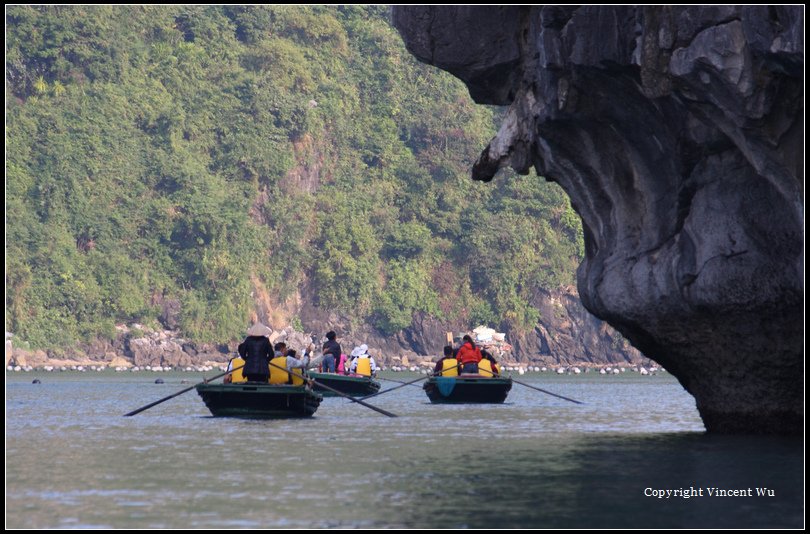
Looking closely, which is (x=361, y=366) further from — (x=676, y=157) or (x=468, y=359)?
(x=676, y=157)

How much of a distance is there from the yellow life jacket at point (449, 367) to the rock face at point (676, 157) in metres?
10.2

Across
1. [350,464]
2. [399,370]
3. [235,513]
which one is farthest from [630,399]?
[399,370]

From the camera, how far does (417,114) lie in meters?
97.1

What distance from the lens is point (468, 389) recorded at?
33.5 m

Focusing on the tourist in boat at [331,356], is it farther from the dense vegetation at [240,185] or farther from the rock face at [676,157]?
the dense vegetation at [240,185]

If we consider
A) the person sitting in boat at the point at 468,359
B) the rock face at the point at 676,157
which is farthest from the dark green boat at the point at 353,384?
the rock face at the point at 676,157

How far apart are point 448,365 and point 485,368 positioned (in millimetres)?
908

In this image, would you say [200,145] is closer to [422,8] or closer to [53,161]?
[53,161]

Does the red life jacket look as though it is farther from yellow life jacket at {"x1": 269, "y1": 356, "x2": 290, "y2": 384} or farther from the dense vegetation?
the dense vegetation

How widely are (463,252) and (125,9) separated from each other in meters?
26.5

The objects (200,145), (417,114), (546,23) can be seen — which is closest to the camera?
(546,23)

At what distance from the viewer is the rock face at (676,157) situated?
1734 cm

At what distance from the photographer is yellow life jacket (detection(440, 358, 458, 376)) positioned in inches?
1337

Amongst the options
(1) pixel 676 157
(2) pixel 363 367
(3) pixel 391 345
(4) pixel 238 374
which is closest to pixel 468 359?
(2) pixel 363 367
